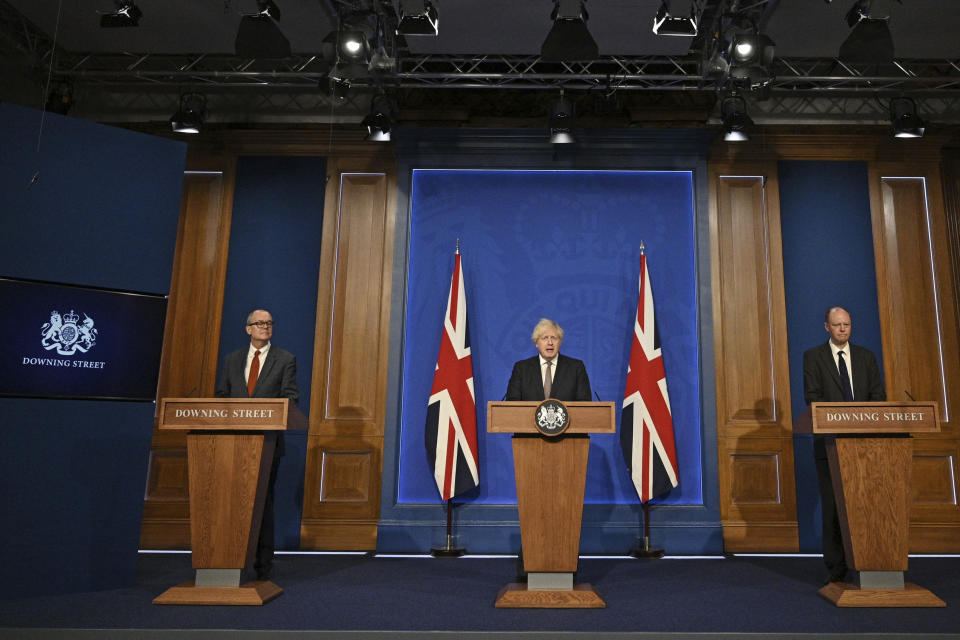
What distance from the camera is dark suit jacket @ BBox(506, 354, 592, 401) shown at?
4.36 meters

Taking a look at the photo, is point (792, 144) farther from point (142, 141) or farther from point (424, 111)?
point (142, 141)

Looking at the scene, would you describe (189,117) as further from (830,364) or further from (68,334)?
(830,364)

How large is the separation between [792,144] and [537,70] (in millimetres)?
2471

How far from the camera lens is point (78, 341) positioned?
13.6ft

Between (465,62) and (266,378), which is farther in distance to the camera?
(465,62)

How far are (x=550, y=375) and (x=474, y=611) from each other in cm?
152

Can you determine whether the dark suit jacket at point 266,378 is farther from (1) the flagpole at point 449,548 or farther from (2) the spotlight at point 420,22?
(2) the spotlight at point 420,22

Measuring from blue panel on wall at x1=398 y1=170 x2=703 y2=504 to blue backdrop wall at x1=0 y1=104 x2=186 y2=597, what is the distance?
2294 mm

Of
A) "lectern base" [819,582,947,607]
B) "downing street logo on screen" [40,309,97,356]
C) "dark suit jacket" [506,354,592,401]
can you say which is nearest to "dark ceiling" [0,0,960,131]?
"downing street logo on screen" [40,309,97,356]

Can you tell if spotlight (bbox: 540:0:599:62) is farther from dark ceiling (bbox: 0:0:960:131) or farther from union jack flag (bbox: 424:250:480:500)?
union jack flag (bbox: 424:250:480:500)

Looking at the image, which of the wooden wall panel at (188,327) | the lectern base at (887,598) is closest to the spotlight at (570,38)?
the wooden wall panel at (188,327)

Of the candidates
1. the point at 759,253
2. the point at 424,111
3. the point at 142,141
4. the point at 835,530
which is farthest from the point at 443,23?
the point at 835,530

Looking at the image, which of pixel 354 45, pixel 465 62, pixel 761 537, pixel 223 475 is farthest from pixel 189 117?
pixel 761 537

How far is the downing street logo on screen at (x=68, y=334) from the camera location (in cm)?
407
